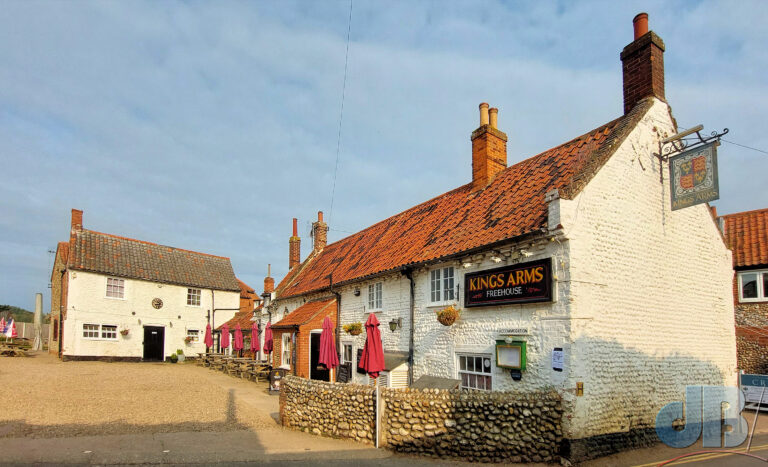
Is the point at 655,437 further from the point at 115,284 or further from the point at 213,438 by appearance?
the point at 115,284

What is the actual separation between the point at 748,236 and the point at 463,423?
1744 cm

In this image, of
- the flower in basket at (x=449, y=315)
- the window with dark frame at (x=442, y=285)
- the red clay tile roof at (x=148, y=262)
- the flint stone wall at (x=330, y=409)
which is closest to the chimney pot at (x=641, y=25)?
the window with dark frame at (x=442, y=285)

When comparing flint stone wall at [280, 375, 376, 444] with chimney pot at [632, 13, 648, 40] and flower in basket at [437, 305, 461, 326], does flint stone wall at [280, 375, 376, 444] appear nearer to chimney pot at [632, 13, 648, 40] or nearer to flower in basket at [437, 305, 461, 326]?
flower in basket at [437, 305, 461, 326]

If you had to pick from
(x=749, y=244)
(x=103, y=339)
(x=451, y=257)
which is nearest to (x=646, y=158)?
(x=451, y=257)

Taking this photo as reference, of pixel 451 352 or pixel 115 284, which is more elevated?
pixel 115 284

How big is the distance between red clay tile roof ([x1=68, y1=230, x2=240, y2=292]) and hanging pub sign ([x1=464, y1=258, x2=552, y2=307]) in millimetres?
28340

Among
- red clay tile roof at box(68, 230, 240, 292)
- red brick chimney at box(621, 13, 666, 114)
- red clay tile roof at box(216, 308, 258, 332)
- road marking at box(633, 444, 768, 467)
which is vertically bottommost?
road marking at box(633, 444, 768, 467)

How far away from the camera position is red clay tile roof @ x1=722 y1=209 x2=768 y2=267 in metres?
18.7

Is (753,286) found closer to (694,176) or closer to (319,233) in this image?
(694,176)

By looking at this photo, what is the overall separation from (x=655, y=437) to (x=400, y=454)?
19.2ft

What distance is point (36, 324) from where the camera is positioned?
4053cm

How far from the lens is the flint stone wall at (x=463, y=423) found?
9.41 m

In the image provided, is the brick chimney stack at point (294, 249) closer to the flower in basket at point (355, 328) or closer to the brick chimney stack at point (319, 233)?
the brick chimney stack at point (319, 233)

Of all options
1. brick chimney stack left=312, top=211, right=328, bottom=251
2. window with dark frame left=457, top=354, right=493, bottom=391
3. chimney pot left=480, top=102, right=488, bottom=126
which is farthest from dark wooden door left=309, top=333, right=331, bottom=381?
brick chimney stack left=312, top=211, right=328, bottom=251
